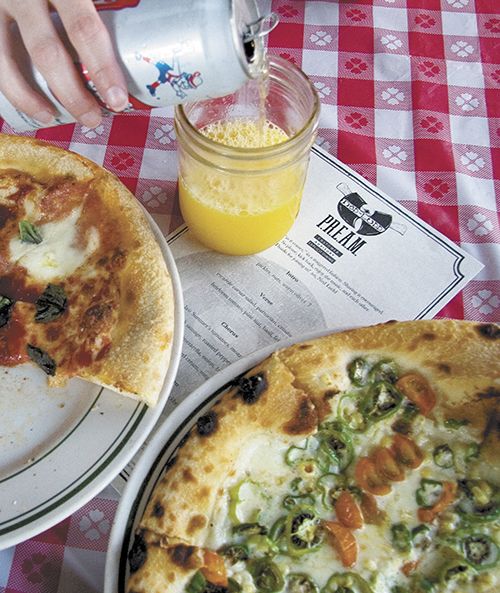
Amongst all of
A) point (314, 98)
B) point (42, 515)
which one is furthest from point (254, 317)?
point (42, 515)

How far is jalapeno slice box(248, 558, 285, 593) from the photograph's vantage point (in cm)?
120

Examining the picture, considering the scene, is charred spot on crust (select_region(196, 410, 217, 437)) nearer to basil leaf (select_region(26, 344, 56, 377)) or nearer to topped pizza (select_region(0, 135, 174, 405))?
topped pizza (select_region(0, 135, 174, 405))

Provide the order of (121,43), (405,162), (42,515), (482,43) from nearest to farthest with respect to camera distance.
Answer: (121,43)
(42,515)
(405,162)
(482,43)

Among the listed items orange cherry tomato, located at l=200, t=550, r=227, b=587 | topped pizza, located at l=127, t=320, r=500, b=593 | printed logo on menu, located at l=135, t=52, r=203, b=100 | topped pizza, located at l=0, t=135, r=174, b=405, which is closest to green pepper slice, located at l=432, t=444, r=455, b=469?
topped pizza, located at l=127, t=320, r=500, b=593

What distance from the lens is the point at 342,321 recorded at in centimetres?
166

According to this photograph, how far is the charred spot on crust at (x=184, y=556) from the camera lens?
1175 mm

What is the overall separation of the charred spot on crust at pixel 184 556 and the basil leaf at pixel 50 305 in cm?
55

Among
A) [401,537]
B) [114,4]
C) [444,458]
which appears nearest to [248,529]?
[401,537]

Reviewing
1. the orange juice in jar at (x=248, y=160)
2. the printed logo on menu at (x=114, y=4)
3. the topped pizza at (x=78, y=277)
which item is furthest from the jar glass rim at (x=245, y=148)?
the printed logo on menu at (x=114, y=4)

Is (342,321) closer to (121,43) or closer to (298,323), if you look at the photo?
(298,323)

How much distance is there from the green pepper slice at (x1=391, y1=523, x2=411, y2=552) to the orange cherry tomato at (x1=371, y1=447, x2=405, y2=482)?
0.28 feet

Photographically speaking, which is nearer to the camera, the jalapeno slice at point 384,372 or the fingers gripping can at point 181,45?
the fingers gripping can at point 181,45

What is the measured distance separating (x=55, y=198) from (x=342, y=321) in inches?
28.2

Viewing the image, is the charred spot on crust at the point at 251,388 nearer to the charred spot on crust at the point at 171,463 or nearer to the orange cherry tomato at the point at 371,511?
the charred spot on crust at the point at 171,463
